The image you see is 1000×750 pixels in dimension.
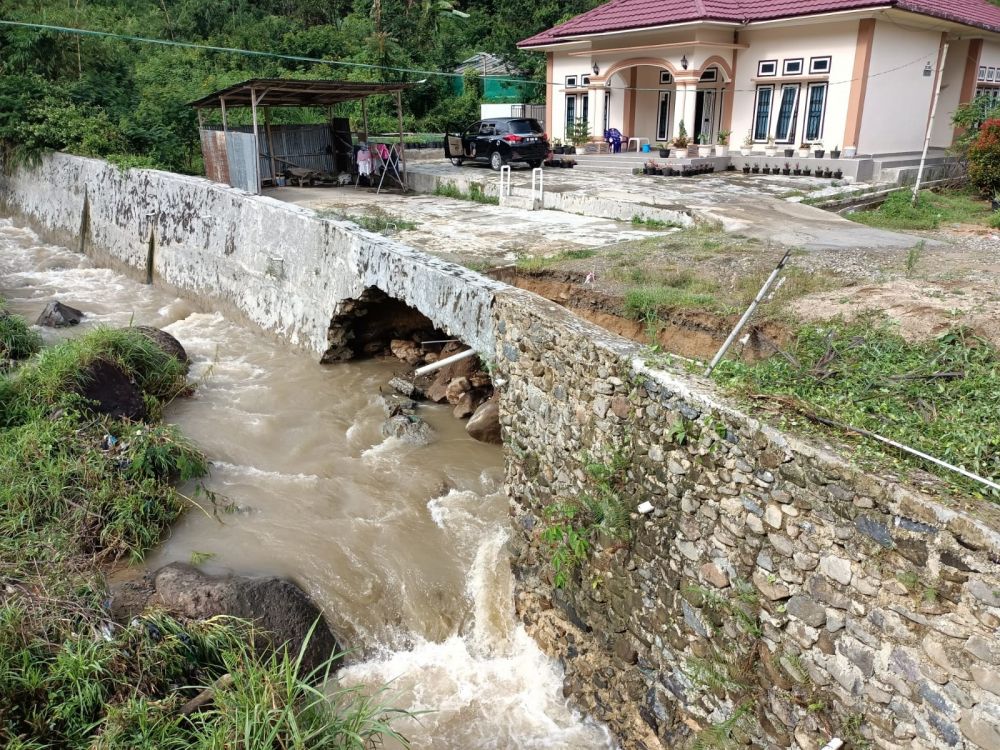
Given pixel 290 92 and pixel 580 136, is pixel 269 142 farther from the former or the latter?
pixel 580 136

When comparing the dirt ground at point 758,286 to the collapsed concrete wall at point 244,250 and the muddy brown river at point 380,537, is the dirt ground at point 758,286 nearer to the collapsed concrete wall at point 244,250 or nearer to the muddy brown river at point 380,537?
the collapsed concrete wall at point 244,250

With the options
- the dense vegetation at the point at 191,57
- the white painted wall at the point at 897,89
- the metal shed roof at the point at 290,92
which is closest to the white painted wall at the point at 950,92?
the white painted wall at the point at 897,89

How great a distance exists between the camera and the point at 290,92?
15562mm

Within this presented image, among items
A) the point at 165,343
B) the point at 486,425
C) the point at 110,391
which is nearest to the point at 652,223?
the point at 486,425

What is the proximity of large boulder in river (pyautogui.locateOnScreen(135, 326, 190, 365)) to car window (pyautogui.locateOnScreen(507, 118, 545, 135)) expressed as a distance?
11.4m

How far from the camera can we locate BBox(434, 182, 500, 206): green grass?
50.5ft

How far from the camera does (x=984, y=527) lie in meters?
3.56

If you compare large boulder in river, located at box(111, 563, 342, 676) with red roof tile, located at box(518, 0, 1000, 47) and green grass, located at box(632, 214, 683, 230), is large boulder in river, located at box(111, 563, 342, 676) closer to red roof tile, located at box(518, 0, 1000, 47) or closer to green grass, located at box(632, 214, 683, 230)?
green grass, located at box(632, 214, 683, 230)

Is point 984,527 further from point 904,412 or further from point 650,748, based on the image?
point 650,748

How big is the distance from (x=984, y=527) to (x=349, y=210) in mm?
12014

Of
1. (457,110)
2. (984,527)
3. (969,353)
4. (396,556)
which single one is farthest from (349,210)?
(457,110)

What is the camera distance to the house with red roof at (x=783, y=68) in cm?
1825

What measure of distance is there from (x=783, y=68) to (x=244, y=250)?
14.4 m

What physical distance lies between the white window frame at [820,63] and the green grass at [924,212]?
4.75 metres
